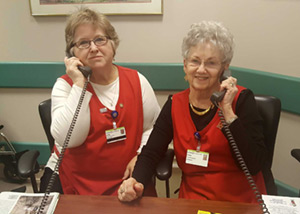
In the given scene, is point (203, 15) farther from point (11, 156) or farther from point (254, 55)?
point (11, 156)

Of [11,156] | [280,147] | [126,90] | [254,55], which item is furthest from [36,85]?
[280,147]

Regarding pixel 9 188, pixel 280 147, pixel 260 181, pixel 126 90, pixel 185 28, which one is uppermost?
pixel 185 28

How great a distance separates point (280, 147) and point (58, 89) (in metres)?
1.82

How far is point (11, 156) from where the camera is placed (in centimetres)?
267

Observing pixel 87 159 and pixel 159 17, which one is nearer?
pixel 87 159

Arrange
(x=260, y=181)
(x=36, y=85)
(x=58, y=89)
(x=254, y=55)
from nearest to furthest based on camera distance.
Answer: (x=260, y=181), (x=58, y=89), (x=254, y=55), (x=36, y=85)

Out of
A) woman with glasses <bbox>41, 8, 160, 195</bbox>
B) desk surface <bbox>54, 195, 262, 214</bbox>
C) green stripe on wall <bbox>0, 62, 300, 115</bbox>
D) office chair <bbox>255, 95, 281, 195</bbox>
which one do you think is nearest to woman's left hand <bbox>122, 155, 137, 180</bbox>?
woman with glasses <bbox>41, 8, 160, 195</bbox>

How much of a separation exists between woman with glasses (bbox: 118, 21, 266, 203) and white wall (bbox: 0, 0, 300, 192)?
87 cm

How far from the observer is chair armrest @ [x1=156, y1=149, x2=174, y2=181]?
1461 mm

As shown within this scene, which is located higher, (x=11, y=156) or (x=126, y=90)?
(x=126, y=90)

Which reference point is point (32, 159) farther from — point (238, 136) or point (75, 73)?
point (238, 136)

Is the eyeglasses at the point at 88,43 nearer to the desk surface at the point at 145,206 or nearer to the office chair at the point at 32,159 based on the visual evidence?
the office chair at the point at 32,159

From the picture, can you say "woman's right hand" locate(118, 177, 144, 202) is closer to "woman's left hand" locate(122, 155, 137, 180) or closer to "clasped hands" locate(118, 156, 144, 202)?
"clasped hands" locate(118, 156, 144, 202)

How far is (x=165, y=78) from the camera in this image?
7.84ft
